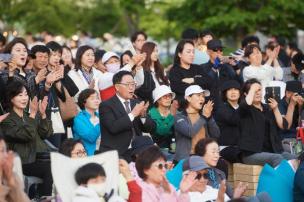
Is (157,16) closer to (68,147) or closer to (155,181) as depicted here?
(68,147)

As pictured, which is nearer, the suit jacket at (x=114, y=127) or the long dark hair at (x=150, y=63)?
the suit jacket at (x=114, y=127)

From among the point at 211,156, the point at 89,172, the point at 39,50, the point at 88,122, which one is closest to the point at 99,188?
the point at 89,172

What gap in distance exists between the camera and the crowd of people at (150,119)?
941 centimetres

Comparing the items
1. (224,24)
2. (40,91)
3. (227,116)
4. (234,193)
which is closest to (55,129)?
(40,91)

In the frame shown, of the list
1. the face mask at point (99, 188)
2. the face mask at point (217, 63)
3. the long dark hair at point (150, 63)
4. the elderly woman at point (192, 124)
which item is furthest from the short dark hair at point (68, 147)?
the face mask at point (217, 63)

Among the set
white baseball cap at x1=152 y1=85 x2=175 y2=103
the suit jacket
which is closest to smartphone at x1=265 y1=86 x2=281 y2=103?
white baseball cap at x1=152 y1=85 x2=175 y2=103

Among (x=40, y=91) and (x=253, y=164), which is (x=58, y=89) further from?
(x=253, y=164)

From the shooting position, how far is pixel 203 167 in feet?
33.0

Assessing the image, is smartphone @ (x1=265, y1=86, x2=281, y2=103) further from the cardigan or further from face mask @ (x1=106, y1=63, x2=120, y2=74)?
the cardigan

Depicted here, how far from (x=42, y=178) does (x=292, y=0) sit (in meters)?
16.6

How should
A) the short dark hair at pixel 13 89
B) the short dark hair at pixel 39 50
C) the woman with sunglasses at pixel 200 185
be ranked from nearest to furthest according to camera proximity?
the woman with sunglasses at pixel 200 185
the short dark hair at pixel 13 89
the short dark hair at pixel 39 50

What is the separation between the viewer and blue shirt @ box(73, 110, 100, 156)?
39.6 feet

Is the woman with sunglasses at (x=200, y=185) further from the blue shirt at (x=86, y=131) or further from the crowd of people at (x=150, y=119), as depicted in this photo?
the blue shirt at (x=86, y=131)

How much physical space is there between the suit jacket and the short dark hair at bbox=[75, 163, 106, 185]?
Result: 9.28 ft
